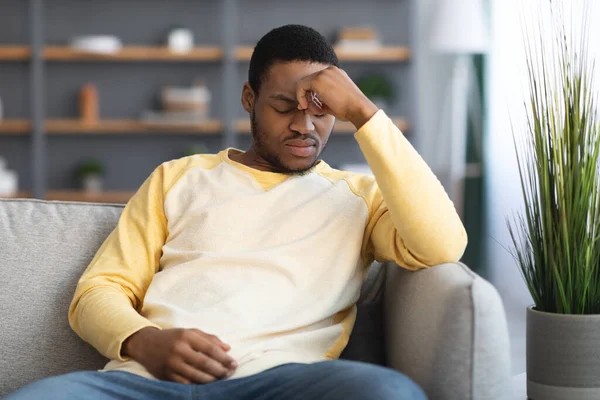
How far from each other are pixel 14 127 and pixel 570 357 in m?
4.26

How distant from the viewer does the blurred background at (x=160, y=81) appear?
5.12m

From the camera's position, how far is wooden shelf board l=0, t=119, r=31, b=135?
16.8 feet

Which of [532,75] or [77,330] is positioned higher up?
[532,75]

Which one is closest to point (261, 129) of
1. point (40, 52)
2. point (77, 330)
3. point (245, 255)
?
point (245, 255)

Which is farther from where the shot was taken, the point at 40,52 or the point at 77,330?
the point at 40,52

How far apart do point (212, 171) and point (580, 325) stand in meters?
0.80

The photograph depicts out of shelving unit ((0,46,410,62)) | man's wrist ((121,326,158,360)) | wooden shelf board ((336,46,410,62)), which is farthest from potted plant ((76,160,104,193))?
man's wrist ((121,326,158,360))

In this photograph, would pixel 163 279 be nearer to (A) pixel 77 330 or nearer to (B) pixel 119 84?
(A) pixel 77 330

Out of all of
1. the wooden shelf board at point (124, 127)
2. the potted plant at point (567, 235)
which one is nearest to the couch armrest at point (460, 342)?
the potted plant at point (567, 235)

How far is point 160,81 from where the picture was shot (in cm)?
538

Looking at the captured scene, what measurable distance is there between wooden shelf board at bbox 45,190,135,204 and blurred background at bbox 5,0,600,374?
1 centimetres

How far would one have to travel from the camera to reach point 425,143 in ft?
17.2

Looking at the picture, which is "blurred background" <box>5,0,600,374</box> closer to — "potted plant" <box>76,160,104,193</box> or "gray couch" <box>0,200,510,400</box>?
"potted plant" <box>76,160,104,193</box>

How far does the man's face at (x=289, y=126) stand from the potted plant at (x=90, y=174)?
3.65 m
